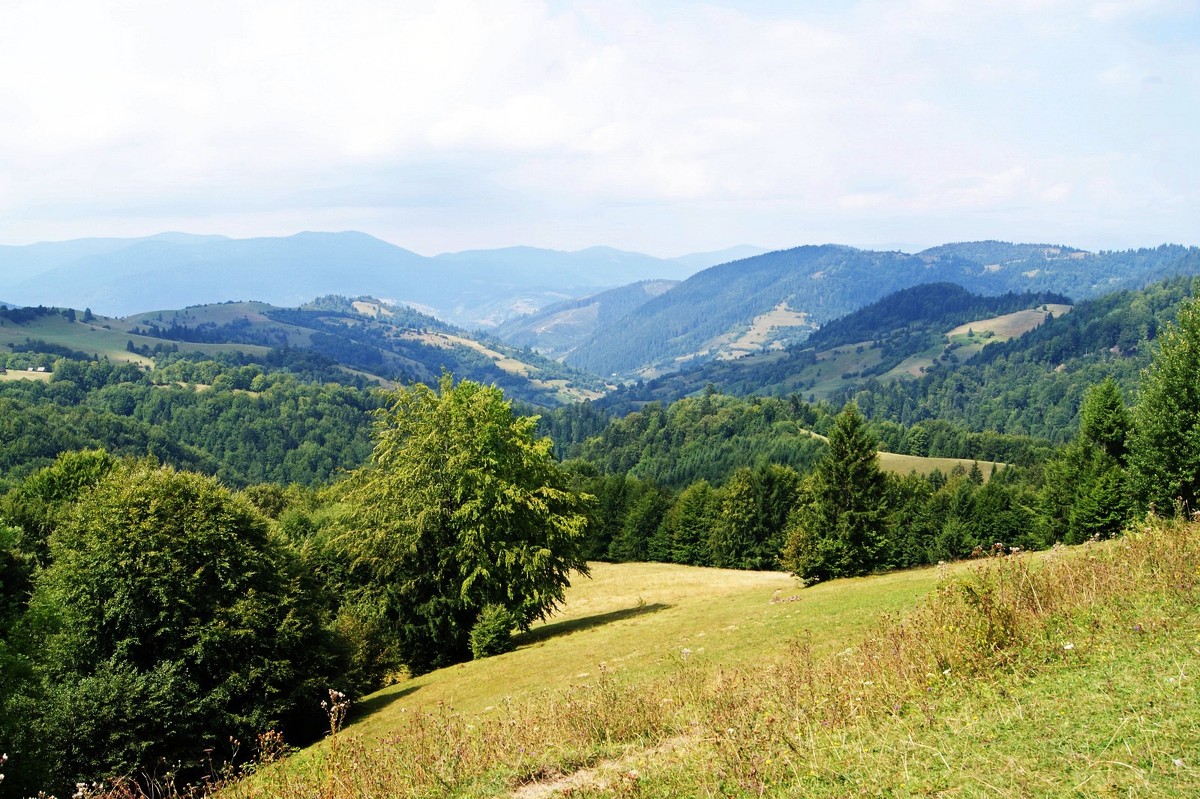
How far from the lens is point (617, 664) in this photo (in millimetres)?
23938

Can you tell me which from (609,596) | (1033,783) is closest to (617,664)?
(1033,783)

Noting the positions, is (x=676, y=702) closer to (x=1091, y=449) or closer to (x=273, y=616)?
(x=273, y=616)

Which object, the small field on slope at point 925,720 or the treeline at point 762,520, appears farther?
the treeline at point 762,520

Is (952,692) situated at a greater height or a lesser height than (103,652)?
greater

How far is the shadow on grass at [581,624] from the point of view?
117ft

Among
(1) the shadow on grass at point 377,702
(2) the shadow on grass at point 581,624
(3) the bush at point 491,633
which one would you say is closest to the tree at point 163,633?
(1) the shadow on grass at point 377,702

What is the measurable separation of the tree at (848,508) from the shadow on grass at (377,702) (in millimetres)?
23886

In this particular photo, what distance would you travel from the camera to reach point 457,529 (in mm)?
35219

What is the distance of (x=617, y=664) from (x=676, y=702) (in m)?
12.4

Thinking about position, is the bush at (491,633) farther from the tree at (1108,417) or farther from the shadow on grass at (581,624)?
the tree at (1108,417)

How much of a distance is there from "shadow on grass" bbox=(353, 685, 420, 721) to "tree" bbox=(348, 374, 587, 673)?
4.56m

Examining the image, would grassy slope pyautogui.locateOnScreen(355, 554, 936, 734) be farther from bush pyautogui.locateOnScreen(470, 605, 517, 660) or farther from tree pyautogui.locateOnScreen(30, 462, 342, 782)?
tree pyautogui.locateOnScreen(30, 462, 342, 782)

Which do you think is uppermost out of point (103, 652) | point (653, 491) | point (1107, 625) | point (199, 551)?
point (1107, 625)

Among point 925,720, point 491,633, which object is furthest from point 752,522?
point 925,720
